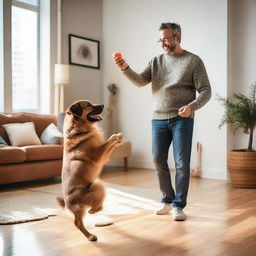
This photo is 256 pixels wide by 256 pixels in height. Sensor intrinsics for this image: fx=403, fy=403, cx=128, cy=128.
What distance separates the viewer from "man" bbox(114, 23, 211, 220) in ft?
9.95

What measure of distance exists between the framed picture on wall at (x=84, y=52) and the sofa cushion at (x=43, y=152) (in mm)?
1889

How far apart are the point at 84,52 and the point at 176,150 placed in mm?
3902

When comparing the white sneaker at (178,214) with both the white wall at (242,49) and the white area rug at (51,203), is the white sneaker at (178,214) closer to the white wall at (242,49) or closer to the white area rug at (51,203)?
the white area rug at (51,203)

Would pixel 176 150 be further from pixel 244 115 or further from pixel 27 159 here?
pixel 27 159

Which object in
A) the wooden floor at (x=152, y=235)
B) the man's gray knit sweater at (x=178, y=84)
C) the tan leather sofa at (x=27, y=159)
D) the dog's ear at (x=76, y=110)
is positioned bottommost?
the wooden floor at (x=152, y=235)

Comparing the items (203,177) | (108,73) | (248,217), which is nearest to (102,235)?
(248,217)

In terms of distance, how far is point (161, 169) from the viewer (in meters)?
3.21

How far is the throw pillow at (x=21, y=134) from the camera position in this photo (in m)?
4.89

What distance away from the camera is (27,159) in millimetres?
4680

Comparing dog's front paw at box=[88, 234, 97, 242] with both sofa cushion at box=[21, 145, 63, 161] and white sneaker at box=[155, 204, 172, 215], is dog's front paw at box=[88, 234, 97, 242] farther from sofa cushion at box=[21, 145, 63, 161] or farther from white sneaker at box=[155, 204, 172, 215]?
sofa cushion at box=[21, 145, 63, 161]

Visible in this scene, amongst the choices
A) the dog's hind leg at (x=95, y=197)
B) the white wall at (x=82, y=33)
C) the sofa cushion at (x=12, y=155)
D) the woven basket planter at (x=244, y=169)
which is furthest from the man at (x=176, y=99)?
the white wall at (x=82, y=33)

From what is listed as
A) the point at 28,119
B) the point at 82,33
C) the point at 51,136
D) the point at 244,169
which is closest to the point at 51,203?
the point at 51,136

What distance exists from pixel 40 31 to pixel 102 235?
171 inches

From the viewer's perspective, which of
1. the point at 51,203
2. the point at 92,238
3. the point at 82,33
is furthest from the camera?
the point at 82,33
